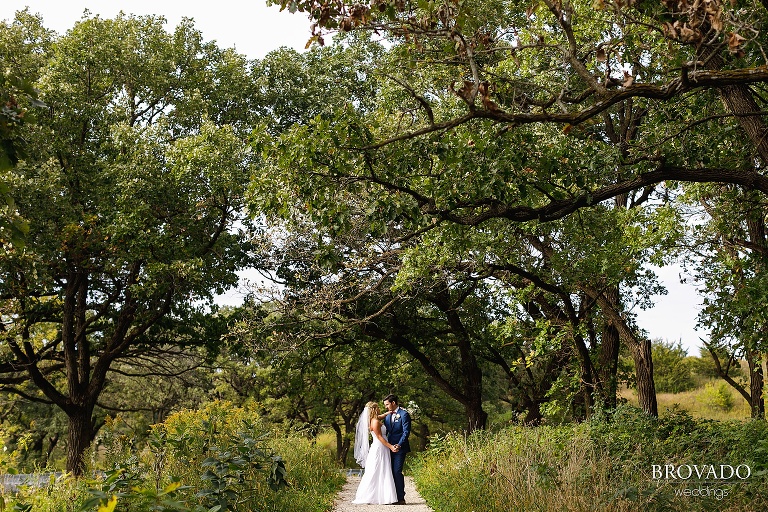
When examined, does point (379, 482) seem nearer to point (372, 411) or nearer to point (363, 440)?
point (372, 411)

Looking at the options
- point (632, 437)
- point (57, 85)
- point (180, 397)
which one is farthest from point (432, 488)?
point (180, 397)

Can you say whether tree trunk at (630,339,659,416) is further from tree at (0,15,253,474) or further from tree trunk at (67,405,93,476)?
tree trunk at (67,405,93,476)

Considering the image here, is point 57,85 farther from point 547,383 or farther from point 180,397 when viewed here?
point 180,397

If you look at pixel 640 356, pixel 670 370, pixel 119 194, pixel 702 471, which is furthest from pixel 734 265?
pixel 670 370

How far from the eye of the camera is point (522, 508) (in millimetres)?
7816

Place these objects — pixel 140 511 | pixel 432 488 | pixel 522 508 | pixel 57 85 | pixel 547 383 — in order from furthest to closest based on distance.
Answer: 1. pixel 547 383
2. pixel 57 85
3. pixel 432 488
4. pixel 522 508
5. pixel 140 511

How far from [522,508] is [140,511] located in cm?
423

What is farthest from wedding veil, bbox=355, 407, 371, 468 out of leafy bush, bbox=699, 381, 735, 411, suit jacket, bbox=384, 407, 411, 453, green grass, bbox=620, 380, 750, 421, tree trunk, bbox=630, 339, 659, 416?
leafy bush, bbox=699, 381, 735, 411

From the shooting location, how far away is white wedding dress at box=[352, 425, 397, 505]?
1245cm

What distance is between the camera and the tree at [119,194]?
1841 cm

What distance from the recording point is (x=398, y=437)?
12977 millimetres

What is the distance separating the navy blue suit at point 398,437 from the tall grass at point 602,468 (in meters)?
0.53

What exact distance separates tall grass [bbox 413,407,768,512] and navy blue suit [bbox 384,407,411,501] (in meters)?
0.53

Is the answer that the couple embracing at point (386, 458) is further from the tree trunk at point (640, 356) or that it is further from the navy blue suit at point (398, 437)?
the tree trunk at point (640, 356)
